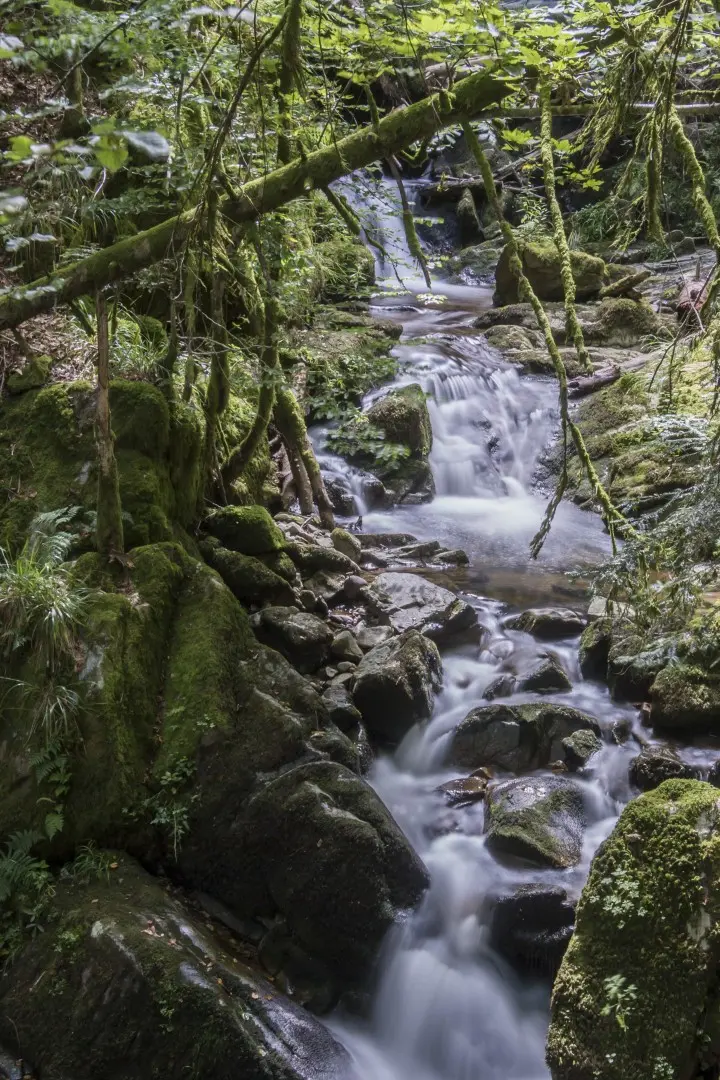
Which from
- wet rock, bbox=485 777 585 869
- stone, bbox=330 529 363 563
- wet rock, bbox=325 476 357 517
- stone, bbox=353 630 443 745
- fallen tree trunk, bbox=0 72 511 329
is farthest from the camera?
wet rock, bbox=325 476 357 517

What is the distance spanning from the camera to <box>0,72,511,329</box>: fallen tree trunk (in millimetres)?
4059

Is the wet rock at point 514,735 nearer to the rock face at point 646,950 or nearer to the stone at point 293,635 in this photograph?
the stone at point 293,635

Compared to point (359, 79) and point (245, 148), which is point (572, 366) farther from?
point (359, 79)

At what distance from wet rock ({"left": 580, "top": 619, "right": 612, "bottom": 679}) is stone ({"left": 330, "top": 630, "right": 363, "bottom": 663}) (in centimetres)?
190

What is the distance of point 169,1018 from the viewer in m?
3.45

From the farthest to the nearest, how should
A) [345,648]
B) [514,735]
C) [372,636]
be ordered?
[372,636]
[345,648]
[514,735]

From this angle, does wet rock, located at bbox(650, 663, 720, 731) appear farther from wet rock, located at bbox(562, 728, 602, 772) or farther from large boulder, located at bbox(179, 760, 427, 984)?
large boulder, located at bbox(179, 760, 427, 984)

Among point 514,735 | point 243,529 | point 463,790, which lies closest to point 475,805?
point 463,790

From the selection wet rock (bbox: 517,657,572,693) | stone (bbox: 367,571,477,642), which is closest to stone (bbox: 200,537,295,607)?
stone (bbox: 367,571,477,642)

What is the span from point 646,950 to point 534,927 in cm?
137

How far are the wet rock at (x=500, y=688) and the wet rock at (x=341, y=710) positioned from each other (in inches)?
50.2

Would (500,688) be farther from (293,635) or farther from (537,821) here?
(293,635)

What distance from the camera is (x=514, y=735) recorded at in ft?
18.9

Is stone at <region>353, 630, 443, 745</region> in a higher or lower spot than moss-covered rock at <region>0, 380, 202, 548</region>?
lower
